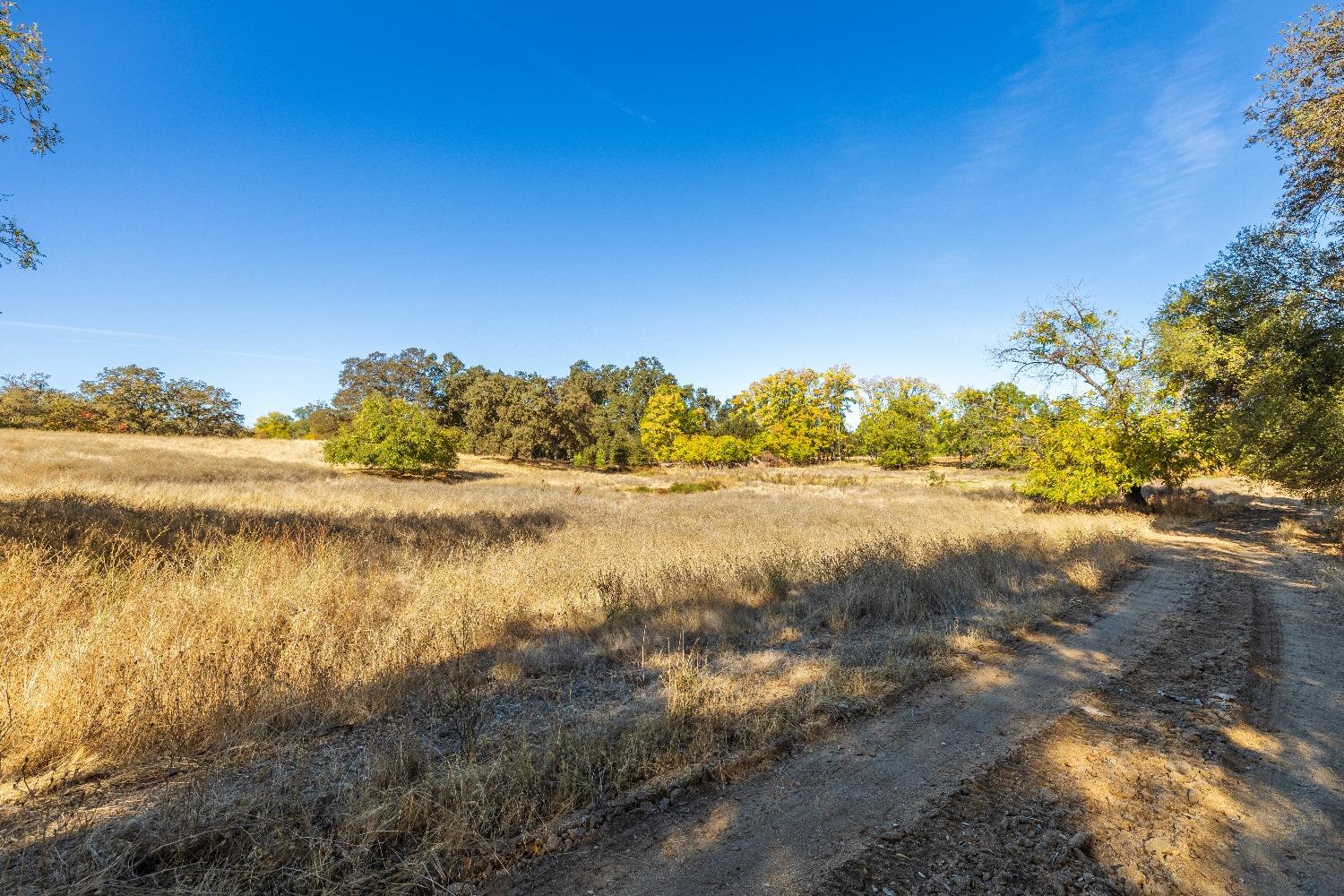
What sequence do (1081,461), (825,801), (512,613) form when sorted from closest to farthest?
1. (825,801)
2. (512,613)
3. (1081,461)

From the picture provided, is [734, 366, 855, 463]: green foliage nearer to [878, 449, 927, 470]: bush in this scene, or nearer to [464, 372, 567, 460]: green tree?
[878, 449, 927, 470]: bush

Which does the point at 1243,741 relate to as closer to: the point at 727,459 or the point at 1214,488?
the point at 1214,488

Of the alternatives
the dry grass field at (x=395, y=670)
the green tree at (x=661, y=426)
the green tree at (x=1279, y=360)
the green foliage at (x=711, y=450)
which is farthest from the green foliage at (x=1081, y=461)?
the green tree at (x=661, y=426)

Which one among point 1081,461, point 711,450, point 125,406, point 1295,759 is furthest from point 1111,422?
point 125,406

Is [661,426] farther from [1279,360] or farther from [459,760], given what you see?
[459,760]

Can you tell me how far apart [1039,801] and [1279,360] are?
704 inches

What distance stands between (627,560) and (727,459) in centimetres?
5009

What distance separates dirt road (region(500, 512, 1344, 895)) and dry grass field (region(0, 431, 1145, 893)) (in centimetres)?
41

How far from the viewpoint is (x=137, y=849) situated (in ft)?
8.80

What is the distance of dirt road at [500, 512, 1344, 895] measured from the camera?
2.86m

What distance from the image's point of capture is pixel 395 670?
17.2 ft

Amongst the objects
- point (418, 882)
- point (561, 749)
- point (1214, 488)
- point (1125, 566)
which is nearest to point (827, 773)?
point (561, 749)

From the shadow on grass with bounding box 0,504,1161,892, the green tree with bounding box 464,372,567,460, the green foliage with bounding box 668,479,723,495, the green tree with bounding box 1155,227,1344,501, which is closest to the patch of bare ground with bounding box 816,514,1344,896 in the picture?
the shadow on grass with bounding box 0,504,1161,892

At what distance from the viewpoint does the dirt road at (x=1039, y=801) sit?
2861 mm
